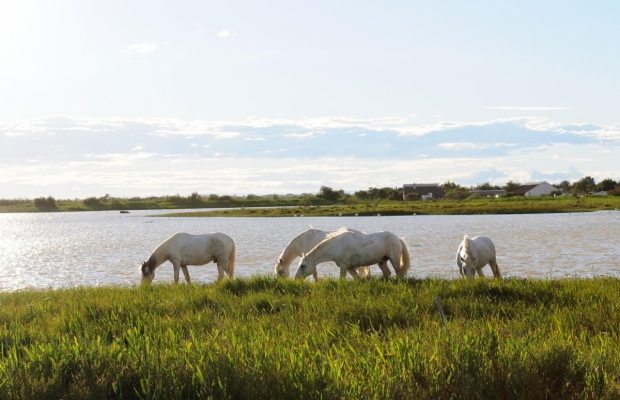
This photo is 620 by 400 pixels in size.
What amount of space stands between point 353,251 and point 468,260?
9.12 ft

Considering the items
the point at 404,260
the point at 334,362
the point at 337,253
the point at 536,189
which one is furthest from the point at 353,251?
the point at 536,189

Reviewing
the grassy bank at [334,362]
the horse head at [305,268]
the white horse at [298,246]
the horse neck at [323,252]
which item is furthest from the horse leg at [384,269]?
the grassy bank at [334,362]

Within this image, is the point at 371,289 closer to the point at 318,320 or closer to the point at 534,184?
the point at 318,320

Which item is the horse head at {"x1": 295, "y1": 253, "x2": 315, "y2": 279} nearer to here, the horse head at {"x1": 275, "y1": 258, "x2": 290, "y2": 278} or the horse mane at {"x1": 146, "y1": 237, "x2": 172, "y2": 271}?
the horse head at {"x1": 275, "y1": 258, "x2": 290, "y2": 278}

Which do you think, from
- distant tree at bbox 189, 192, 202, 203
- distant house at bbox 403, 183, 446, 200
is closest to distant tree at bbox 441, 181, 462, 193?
distant house at bbox 403, 183, 446, 200

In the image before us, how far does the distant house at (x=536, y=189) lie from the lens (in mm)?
146675

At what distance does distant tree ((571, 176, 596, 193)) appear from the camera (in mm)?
129125

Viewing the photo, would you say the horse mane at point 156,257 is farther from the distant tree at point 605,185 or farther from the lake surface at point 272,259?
the distant tree at point 605,185

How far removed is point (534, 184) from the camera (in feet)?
492

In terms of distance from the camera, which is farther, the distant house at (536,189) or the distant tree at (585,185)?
the distant house at (536,189)

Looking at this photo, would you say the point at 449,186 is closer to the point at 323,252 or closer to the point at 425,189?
the point at 425,189

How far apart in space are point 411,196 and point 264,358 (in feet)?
406

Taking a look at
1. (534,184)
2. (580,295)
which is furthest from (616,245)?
(534,184)

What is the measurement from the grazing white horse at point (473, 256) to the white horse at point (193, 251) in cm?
644
